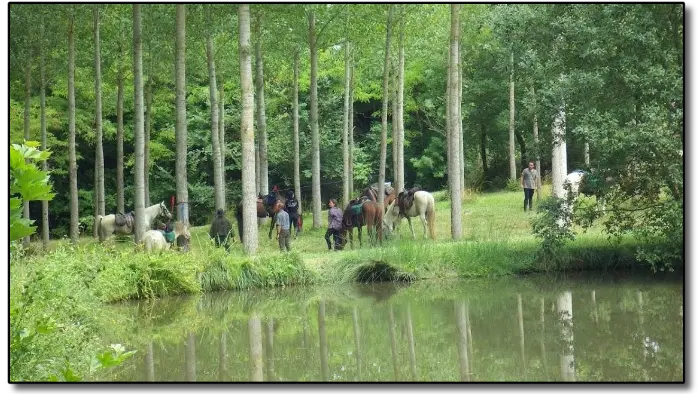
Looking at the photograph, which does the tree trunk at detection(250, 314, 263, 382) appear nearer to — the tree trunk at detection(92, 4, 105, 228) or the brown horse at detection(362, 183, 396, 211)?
the brown horse at detection(362, 183, 396, 211)

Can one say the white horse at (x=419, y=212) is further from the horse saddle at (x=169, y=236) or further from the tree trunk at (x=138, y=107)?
the tree trunk at (x=138, y=107)

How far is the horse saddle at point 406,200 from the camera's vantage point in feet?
92.7

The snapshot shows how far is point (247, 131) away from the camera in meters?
22.6

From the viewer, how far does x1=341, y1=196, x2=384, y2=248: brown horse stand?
1051 inches

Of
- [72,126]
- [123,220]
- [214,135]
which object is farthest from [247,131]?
[123,220]

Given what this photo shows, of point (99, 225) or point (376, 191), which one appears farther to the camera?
point (376, 191)

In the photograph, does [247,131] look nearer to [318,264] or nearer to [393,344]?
[318,264]

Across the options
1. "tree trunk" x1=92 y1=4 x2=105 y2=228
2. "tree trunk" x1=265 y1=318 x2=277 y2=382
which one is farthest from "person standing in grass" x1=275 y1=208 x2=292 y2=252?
"tree trunk" x1=265 y1=318 x2=277 y2=382

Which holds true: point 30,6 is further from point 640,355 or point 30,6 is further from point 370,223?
point 640,355

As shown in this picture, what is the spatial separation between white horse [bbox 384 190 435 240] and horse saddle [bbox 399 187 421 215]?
9 centimetres

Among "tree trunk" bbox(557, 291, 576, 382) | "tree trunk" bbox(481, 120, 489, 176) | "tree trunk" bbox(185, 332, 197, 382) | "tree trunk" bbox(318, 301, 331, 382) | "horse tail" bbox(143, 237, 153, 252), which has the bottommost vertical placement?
"tree trunk" bbox(185, 332, 197, 382)

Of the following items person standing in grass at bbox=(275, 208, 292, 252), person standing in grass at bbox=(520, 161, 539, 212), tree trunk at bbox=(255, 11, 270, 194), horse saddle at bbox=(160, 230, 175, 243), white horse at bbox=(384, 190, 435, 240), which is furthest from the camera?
person standing in grass at bbox=(520, 161, 539, 212)

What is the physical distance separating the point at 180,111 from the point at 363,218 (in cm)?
554
